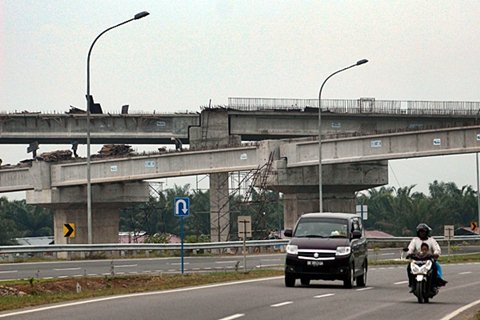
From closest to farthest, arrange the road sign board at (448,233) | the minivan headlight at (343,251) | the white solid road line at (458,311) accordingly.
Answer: the white solid road line at (458,311), the minivan headlight at (343,251), the road sign board at (448,233)

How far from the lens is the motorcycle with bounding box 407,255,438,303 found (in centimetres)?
2373

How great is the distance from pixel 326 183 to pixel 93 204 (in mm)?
16743

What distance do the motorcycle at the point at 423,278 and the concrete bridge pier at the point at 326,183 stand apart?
4780 cm

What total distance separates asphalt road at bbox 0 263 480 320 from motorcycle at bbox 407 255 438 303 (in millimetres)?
248

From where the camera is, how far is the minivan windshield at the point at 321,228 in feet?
97.8

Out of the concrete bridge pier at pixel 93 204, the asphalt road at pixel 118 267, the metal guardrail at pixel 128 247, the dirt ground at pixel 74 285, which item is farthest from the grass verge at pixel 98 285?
the concrete bridge pier at pixel 93 204

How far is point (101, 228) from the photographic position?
268ft

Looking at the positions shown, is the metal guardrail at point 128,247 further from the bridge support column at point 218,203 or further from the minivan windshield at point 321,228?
the minivan windshield at point 321,228

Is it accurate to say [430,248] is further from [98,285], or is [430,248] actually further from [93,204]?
[93,204]

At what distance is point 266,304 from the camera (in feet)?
73.6

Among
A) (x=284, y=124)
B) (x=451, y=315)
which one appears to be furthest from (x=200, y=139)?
(x=451, y=315)

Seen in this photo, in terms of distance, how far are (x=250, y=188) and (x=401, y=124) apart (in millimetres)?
15383

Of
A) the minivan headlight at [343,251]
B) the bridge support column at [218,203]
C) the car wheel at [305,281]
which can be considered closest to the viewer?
the minivan headlight at [343,251]

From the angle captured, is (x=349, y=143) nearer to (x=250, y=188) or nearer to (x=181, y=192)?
(x=250, y=188)
